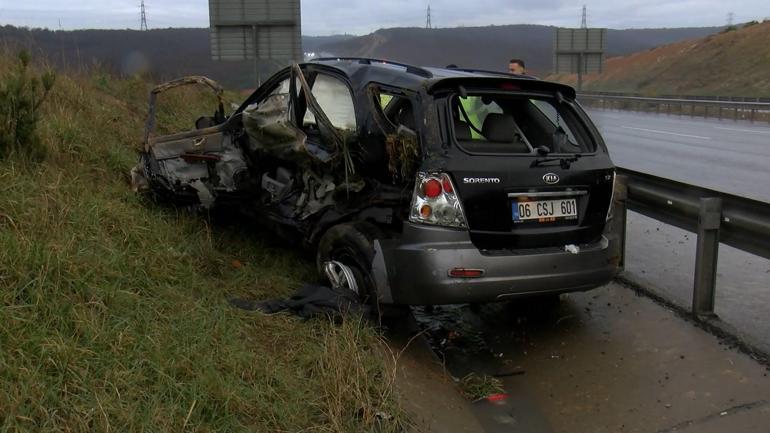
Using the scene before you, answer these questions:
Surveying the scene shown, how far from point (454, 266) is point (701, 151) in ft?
43.7

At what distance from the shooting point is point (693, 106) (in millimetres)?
29172

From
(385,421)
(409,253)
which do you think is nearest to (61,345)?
(385,421)

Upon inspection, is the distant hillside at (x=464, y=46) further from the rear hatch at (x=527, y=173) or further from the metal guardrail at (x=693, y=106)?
the rear hatch at (x=527, y=173)

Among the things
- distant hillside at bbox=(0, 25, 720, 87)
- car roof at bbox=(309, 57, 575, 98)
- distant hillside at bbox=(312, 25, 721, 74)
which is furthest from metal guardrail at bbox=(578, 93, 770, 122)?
distant hillside at bbox=(312, 25, 721, 74)

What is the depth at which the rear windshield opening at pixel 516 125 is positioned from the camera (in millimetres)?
4770

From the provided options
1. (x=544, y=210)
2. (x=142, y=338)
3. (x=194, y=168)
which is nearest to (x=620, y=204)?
(x=544, y=210)

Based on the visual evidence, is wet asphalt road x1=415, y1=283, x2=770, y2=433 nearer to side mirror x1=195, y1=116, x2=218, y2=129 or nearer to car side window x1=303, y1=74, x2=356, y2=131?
car side window x1=303, y1=74, x2=356, y2=131

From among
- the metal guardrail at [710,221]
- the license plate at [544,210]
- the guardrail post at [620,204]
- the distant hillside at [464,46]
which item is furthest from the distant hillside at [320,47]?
the metal guardrail at [710,221]

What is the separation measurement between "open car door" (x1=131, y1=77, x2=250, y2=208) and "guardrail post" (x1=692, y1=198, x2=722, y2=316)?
3464mm

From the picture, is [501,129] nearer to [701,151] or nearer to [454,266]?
[454,266]

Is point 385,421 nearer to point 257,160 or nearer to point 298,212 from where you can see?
point 298,212

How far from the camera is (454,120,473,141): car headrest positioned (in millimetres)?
4695

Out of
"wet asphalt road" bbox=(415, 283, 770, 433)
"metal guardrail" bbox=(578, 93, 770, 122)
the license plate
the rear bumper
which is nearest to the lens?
"wet asphalt road" bbox=(415, 283, 770, 433)

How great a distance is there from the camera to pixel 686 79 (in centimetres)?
5522
